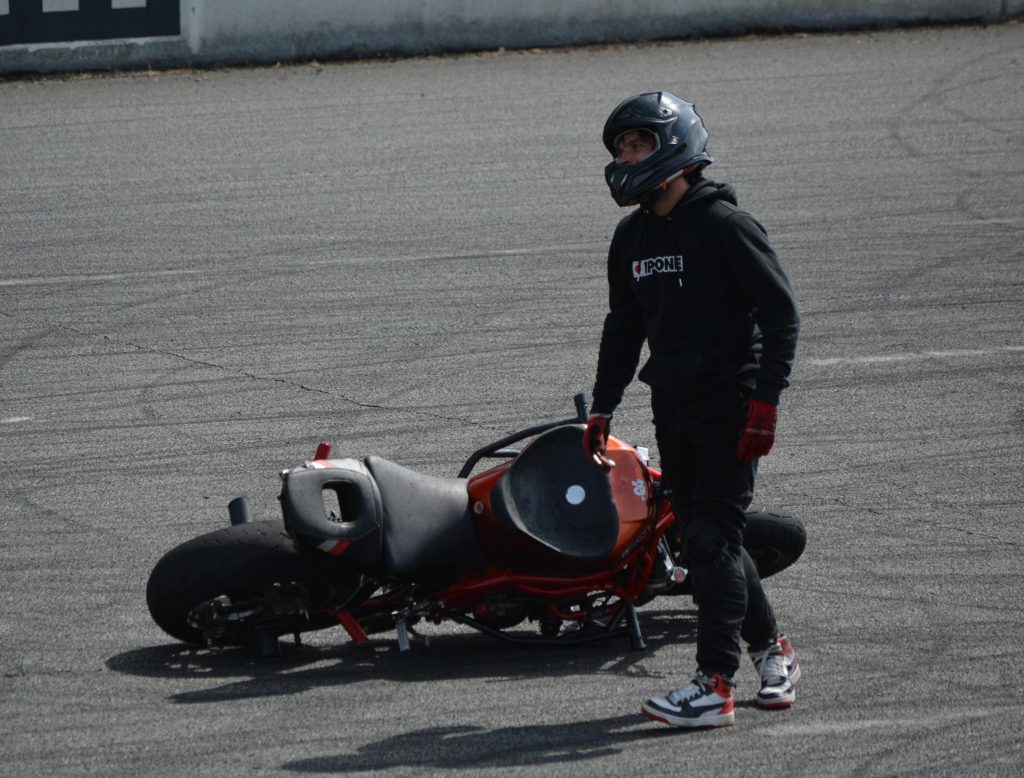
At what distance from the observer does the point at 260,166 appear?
12383 mm

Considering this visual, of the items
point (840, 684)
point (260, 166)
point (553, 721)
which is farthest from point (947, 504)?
point (260, 166)

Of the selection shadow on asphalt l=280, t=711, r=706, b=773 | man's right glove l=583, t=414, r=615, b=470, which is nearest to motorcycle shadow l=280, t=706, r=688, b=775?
shadow on asphalt l=280, t=711, r=706, b=773

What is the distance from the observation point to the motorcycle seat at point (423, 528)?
5.19 meters

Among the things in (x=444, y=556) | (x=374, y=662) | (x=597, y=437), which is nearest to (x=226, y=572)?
(x=374, y=662)

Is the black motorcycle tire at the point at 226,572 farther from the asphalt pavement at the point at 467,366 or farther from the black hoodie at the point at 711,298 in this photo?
the black hoodie at the point at 711,298

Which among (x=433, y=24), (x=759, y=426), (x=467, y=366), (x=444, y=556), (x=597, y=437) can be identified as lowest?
(x=467, y=366)

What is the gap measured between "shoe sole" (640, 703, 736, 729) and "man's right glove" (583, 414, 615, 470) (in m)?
0.95

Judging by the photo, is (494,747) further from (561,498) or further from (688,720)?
(561,498)

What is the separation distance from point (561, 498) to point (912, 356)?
405 centimetres

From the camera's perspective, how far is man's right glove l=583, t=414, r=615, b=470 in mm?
5316

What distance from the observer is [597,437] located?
5.31 meters

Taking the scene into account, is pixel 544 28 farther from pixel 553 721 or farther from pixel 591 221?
pixel 553 721

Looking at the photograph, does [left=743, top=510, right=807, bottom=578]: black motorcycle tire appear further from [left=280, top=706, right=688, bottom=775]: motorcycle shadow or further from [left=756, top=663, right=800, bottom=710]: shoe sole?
[left=280, top=706, right=688, bottom=775]: motorcycle shadow

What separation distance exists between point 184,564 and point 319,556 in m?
0.53
